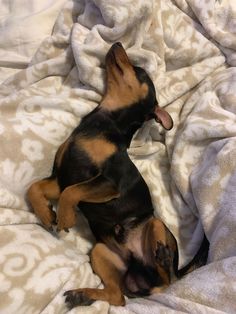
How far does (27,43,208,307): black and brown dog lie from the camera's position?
1806 millimetres

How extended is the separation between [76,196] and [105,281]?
382 mm

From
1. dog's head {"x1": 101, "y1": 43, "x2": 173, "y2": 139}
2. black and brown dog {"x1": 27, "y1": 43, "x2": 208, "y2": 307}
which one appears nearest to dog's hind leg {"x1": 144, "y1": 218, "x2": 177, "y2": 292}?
black and brown dog {"x1": 27, "y1": 43, "x2": 208, "y2": 307}

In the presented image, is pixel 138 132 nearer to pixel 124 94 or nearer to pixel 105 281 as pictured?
pixel 124 94

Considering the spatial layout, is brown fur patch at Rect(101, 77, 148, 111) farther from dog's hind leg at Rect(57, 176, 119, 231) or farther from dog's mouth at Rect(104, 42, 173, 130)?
dog's hind leg at Rect(57, 176, 119, 231)

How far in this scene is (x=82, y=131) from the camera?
1938 millimetres

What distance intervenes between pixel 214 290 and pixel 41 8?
167cm

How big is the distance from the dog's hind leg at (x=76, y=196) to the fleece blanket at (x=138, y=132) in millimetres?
115

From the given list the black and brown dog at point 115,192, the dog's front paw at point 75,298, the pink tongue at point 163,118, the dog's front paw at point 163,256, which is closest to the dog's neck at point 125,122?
the black and brown dog at point 115,192

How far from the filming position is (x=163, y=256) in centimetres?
180

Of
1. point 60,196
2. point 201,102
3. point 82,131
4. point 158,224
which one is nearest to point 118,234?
point 158,224

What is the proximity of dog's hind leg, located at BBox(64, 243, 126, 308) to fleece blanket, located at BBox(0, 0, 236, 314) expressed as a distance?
0.03 m

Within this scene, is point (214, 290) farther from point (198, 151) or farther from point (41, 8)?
point (41, 8)

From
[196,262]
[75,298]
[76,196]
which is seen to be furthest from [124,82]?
[75,298]

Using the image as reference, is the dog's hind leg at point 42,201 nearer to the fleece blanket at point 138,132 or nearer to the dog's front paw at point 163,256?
the fleece blanket at point 138,132
